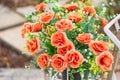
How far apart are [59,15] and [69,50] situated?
0.66ft

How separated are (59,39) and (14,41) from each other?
1.85 metres

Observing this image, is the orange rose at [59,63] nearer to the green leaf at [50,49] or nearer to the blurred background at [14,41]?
the green leaf at [50,49]

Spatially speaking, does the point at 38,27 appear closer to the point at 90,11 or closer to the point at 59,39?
the point at 59,39

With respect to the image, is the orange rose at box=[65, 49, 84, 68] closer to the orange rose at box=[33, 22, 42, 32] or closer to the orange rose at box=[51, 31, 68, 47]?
the orange rose at box=[51, 31, 68, 47]

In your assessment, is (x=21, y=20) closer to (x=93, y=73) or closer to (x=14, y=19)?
(x=14, y=19)

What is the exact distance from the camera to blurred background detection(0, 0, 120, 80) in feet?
9.53

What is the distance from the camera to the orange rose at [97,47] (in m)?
1.62

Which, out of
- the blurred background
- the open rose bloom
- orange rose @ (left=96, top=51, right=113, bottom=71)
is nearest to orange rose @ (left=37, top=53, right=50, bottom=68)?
the open rose bloom

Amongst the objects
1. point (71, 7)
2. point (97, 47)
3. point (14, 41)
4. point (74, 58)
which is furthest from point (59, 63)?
point (14, 41)

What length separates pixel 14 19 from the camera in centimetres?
378

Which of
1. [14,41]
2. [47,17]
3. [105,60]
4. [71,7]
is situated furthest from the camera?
[14,41]

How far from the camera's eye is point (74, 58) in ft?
5.32

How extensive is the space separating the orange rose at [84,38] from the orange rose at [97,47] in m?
0.02

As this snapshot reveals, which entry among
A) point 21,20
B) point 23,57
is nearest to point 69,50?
point 23,57
